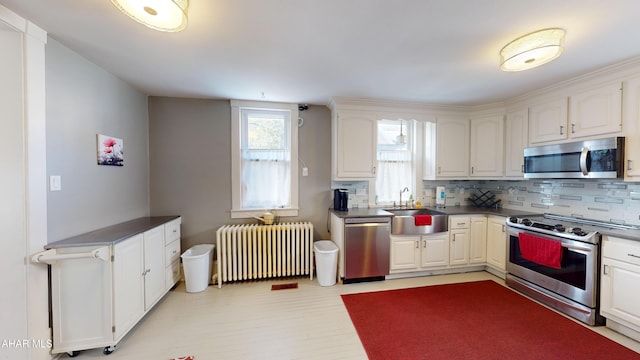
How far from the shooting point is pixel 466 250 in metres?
3.19

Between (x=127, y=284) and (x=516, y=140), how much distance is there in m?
4.69

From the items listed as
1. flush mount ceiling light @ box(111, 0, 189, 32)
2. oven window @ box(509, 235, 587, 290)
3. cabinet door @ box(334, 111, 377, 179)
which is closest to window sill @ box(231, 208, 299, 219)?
cabinet door @ box(334, 111, 377, 179)

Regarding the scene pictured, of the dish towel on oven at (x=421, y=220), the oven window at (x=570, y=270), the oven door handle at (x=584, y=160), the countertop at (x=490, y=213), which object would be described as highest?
the oven door handle at (x=584, y=160)

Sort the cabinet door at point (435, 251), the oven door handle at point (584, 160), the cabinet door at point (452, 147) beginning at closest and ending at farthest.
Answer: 1. the oven door handle at point (584, 160)
2. the cabinet door at point (435, 251)
3. the cabinet door at point (452, 147)

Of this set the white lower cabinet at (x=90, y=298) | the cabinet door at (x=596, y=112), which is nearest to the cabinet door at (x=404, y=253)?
the cabinet door at (x=596, y=112)

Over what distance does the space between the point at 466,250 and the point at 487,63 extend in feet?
7.87

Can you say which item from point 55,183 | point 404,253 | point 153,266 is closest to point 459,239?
point 404,253

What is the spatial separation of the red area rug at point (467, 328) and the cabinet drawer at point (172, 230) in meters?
2.16

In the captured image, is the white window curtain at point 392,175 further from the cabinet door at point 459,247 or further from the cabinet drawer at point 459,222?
the cabinet door at point 459,247

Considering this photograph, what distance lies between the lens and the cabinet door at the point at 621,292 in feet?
6.10

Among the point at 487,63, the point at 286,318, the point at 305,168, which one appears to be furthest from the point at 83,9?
the point at 487,63

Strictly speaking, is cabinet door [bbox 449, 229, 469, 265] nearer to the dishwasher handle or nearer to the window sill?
the dishwasher handle

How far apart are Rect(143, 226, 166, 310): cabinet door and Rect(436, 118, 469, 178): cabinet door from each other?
3741 mm

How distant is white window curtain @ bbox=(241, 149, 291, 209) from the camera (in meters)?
3.29
